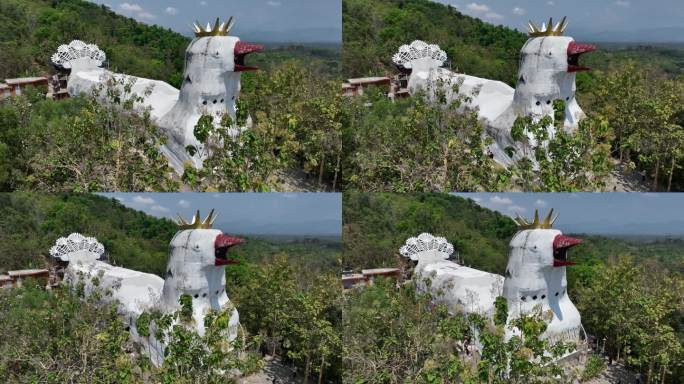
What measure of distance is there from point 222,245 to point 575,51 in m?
6.12

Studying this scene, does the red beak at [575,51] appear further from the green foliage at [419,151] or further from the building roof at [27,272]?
the building roof at [27,272]

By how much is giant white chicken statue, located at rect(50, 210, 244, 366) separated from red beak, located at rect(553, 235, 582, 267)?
4843mm

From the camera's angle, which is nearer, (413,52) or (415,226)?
(413,52)

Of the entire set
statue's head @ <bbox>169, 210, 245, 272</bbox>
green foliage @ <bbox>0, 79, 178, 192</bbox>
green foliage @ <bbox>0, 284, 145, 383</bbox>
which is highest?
green foliage @ <bbox>0, 79, 178, 192</bbox>

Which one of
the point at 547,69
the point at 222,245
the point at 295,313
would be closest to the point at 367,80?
the point at 547,69

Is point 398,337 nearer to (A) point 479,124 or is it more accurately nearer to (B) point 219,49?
(A) point 479,124

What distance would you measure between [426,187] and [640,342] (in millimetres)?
4396

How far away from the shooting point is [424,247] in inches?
601

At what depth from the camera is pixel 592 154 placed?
12898 millimetres

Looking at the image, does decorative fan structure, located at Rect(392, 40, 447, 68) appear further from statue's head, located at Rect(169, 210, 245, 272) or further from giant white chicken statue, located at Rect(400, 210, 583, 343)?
statue's head, located at Rect(169, 210, 245, 272)

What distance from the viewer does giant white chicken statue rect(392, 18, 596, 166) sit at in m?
13.0

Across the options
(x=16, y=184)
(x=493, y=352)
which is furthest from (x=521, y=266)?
(x=16, y=184)

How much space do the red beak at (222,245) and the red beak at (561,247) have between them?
15.7ft

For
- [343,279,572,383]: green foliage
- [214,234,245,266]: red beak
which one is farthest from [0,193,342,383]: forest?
[214,234,245,266]: red beak
